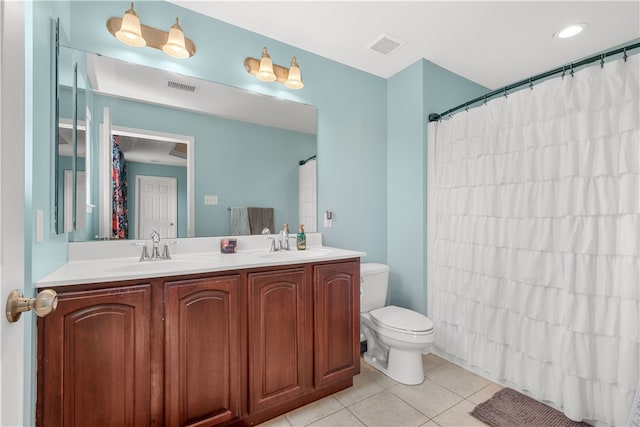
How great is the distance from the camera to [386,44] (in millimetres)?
2209

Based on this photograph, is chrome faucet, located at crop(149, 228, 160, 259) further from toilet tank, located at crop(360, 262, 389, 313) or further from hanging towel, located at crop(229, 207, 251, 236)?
toilet tank, located at crop(360, 262, 389, 313)

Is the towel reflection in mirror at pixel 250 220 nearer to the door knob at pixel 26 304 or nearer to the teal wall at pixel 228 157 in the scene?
the teal wall at pixel 228 157

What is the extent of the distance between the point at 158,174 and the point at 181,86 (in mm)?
590

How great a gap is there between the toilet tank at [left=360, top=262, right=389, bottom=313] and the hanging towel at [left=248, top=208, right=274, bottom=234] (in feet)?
2.73

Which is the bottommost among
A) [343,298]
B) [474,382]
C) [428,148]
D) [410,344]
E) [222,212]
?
[474,382]

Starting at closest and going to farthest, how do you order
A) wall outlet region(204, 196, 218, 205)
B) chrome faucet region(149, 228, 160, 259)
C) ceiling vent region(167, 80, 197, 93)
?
chrome faucet region(149, 228, 160, 259), ceiling vent region(167, 80, 197, 93), wall outlet region(204, 196, 218, 205)

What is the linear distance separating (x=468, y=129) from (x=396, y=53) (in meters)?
0.87

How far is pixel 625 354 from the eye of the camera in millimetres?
1396

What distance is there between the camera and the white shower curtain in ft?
4.69

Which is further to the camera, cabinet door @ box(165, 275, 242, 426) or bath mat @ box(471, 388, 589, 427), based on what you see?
bath mat @ box(471, 388, 589, 427)

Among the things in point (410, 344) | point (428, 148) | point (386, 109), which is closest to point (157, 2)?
point (386, 109)

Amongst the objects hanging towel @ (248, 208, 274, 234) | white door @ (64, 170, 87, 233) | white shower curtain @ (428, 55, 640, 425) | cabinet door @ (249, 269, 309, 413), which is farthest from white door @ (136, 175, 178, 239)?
white shower curtain @ (428, 55, 640, 425)

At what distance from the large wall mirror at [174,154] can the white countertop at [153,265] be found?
5.7 inches

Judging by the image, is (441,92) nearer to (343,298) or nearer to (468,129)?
(468,129)
